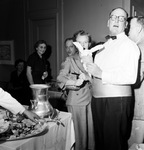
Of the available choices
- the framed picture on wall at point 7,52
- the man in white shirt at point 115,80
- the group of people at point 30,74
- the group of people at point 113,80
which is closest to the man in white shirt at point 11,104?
the group of people at point 113,80

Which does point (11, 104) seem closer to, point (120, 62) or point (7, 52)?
point (120, 62)

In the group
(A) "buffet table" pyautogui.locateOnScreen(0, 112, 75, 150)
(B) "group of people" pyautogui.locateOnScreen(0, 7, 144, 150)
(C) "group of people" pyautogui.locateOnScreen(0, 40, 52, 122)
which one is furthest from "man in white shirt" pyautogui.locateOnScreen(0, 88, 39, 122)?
(C) "group of people" pyautogui.locateOnScreen(0, 40, 52, 122)

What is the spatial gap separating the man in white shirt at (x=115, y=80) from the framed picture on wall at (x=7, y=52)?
3.35 m

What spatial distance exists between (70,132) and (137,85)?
2.98 ft

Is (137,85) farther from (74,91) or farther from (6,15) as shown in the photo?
(6,15)

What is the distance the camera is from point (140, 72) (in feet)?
7.22

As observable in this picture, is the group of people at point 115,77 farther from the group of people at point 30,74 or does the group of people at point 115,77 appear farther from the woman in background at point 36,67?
the woman in background at point 36,67

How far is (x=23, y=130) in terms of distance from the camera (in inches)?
61.1

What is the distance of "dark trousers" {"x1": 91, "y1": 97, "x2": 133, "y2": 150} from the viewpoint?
6.74 ft

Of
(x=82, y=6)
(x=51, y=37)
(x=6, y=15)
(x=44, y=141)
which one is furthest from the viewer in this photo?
(x=6, y=15)

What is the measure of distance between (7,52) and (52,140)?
3916 mm

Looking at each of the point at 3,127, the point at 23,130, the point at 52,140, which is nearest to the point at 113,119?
the point at 52,140

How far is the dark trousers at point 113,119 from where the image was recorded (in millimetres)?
2055

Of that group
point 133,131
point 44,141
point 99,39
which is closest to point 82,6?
point 99,39
